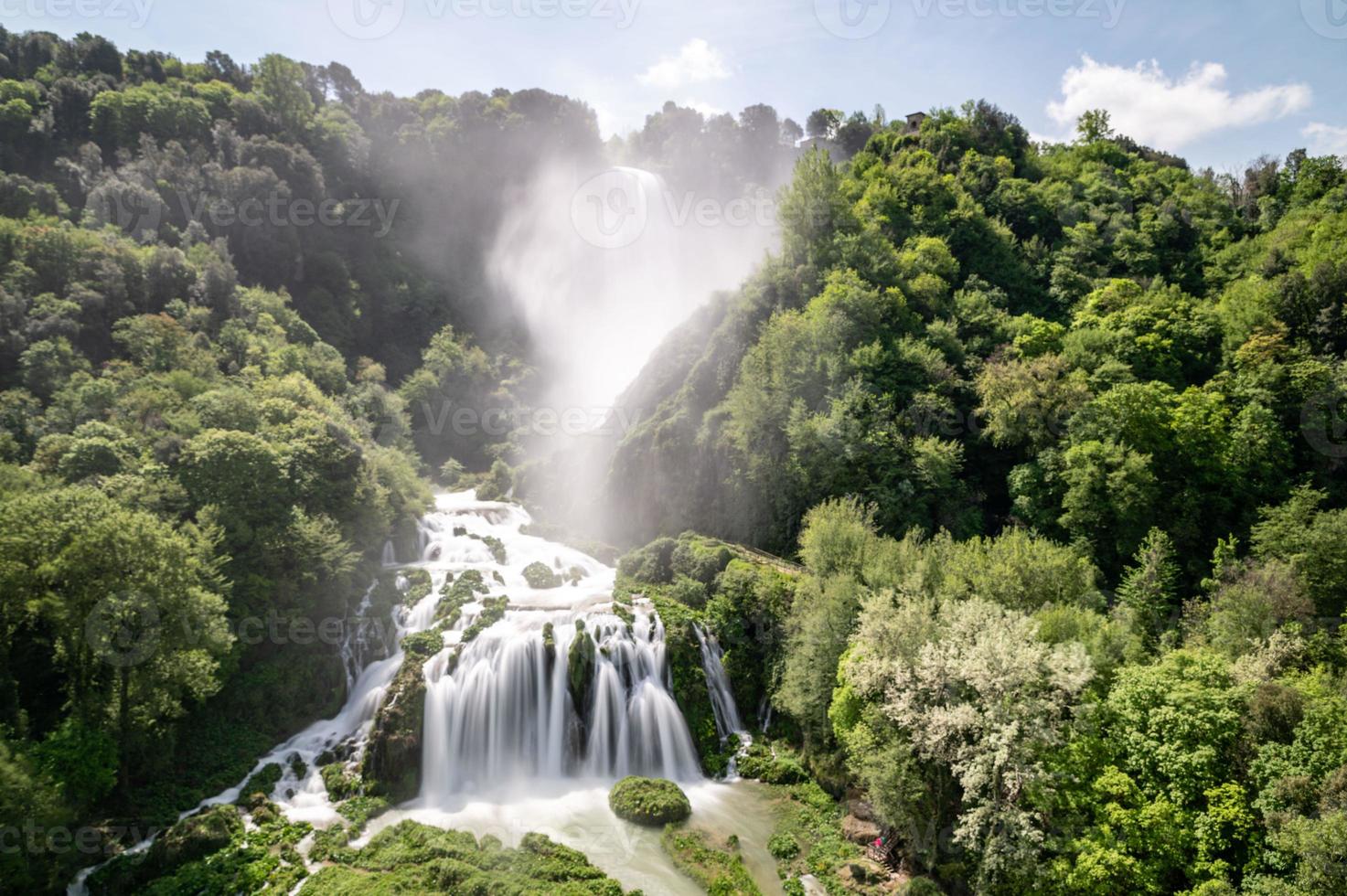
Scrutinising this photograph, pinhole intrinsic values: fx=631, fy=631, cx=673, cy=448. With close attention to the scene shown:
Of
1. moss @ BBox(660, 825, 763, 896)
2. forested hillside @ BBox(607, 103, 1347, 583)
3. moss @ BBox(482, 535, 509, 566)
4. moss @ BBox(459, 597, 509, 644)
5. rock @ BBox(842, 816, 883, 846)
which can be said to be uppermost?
forested hillside @ BBox(607, 103, 1347, 583)

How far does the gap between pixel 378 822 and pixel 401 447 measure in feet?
136

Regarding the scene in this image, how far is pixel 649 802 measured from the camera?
25547mm

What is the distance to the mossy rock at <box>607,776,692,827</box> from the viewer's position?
25.3m

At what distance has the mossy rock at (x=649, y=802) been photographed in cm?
2527

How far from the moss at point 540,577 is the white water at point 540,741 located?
3733 mm

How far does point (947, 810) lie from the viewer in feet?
68.7

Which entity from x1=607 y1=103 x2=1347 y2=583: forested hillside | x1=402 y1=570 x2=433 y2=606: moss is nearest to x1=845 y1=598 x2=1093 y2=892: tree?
x1=607 y1=103 x2=1347 y2=583: forested hillside

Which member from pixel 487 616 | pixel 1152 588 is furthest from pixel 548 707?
pixel 1152 588

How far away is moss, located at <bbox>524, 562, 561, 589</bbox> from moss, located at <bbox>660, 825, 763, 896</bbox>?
62.0 feet

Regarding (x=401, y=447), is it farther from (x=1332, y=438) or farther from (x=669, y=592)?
(x=1332, y=438)

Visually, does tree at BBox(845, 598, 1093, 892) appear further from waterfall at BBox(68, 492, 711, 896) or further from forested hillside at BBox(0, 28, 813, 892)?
forested hillside at BBox(0, 28, 813, 892)

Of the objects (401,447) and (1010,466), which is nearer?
(1010,466)

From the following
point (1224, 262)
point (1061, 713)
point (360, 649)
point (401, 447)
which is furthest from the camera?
point (401, 447)

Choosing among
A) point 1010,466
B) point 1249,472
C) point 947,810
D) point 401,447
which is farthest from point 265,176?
point 1249,472
